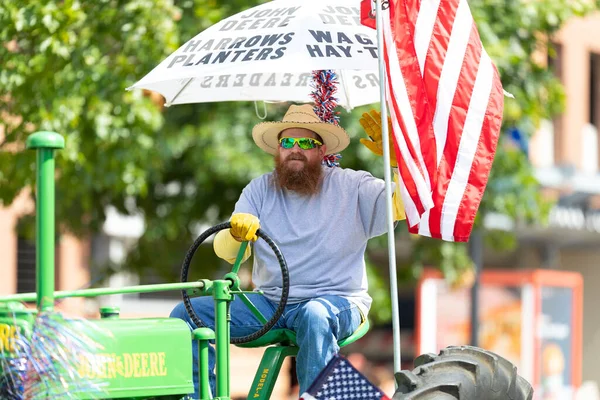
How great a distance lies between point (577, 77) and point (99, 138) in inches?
612

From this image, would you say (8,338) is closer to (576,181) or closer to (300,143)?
(300,143)

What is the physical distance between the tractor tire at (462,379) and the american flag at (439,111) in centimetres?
54

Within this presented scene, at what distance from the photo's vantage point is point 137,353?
3971mm

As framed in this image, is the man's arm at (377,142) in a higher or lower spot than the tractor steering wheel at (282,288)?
higher

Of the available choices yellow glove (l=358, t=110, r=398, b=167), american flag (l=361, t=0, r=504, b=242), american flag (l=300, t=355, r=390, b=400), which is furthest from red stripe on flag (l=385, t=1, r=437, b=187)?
american flag (l=300, t=355, r=390, b=400)

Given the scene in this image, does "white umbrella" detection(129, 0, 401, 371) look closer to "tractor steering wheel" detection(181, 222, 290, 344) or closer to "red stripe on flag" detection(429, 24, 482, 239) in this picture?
"red stripe on flag" detection(429, 24, 482, 239)

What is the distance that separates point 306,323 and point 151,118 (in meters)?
5.13

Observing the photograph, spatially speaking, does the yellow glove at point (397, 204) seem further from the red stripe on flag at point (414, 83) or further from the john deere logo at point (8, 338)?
the john deere logo at point (8, 338)

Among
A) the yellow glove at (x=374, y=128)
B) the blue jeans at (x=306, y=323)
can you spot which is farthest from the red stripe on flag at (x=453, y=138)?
the blue jeans at (x=306, y=323)

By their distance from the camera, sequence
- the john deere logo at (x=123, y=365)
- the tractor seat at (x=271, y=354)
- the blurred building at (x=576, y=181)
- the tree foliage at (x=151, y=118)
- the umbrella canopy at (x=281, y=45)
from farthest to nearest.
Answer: the blurred building at (x=576, y=181), the tree foliage at (x=151, y=118), the umbrella canopy at (x=281, y=45), the tractor seat at (x=271, y=354), the john deere logo at (x=123, y=365)

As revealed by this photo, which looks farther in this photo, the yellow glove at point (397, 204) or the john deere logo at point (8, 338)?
the yellow glove at point (397, 204)

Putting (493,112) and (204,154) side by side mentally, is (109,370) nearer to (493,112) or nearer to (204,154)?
(493,112)

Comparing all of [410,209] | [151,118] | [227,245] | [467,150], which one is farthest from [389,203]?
[151,118]

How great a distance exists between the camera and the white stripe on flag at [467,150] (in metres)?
4.96
